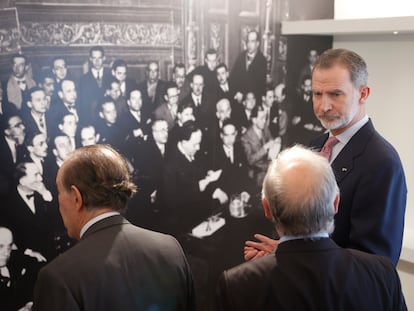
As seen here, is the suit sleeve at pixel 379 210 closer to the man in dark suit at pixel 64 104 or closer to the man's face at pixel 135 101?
the man's face at pixel 135 101

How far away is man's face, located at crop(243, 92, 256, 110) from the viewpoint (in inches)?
132

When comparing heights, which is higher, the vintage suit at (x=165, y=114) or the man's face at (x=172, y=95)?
the man's face at (x=172, y=95)

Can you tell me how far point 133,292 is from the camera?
1575 mm

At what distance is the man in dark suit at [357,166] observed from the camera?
2.00m

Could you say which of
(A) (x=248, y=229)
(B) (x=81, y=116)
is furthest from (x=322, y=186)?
(A) (x=248, y=229)

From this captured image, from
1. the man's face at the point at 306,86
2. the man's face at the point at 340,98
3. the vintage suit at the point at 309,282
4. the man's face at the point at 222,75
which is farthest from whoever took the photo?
the man's face at the point at 306,86

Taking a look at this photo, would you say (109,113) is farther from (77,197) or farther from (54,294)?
(54,294)

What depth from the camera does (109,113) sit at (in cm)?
271

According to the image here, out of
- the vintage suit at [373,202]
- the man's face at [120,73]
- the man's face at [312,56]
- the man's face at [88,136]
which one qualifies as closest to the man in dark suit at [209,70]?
the man's face at [120,73]

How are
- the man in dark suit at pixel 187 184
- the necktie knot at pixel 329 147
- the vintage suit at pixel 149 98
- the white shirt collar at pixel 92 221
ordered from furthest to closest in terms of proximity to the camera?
the man in dark suit at pixel 187 184, the vintage suit at pixel 149 98, the necktie knot at pixel 329 147, the white shirt collar at pixel 92 221

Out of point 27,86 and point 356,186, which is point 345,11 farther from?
point 27,86

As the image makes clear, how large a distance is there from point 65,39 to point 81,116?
37 centimetres

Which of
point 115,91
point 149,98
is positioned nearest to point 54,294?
point 115,91

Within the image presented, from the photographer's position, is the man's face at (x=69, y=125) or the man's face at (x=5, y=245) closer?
the man's face at (x=5, y=245)
